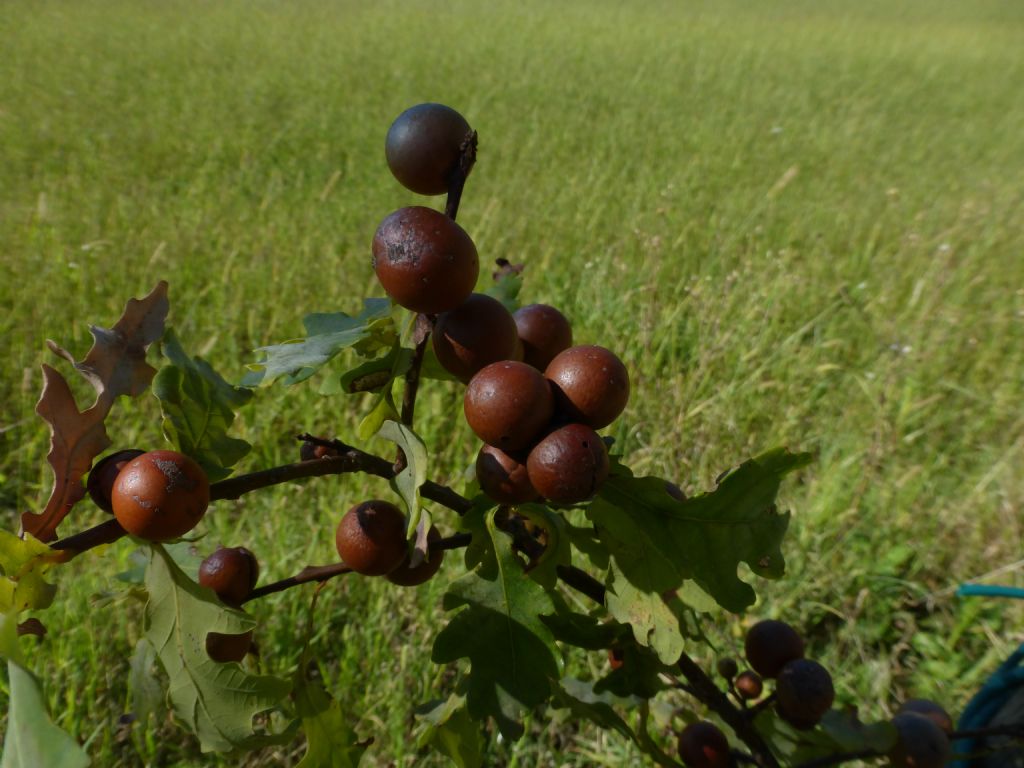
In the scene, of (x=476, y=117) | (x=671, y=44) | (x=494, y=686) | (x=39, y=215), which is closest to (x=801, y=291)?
(x=494, y=686)

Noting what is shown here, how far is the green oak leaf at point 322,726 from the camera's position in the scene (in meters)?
1.03

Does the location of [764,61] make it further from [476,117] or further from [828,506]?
[828,506]

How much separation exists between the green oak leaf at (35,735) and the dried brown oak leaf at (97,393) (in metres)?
0.23

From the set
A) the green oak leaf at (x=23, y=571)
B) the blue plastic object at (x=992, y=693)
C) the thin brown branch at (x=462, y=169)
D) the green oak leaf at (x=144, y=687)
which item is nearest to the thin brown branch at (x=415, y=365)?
the thin brown branch at (x=462, y=169)

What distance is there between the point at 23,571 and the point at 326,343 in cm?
34

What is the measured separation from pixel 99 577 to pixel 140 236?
2358 millimetres

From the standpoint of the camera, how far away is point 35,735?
53cm

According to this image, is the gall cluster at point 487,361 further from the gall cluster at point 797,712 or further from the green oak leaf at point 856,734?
the green oak leaf at point 856,734

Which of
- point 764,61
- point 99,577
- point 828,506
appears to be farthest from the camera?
point 764,61

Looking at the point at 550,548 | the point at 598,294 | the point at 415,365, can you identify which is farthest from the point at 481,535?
the point at 598,294

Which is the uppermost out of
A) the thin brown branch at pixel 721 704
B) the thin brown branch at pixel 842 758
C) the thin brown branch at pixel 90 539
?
the thin brown branch at pixel 90 539

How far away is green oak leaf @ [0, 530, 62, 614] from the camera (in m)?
0.72

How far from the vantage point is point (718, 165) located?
615cm

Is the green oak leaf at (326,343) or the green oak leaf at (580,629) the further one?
the green oak leaf at (580,629)
